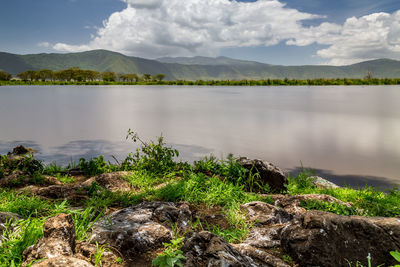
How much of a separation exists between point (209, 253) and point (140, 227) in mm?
1052

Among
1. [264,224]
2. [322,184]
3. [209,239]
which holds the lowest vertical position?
[322,184]

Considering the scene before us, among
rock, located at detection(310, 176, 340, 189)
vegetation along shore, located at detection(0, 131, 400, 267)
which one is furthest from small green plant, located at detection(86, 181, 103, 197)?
rock, located at detection(310, 176, 340, 189)

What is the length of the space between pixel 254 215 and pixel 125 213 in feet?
5.46

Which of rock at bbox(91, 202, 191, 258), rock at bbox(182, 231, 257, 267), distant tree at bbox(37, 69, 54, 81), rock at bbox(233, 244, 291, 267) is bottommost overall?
rock at bbox(233, 244, 291, 267)

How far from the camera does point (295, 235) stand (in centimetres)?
255

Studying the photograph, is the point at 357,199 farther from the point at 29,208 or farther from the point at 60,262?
the point at 29,208

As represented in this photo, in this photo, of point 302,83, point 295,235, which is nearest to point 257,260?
point 295,235

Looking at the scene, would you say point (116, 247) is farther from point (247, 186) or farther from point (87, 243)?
point (247, 186)

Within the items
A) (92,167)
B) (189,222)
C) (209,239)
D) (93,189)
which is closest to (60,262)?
(209,239)

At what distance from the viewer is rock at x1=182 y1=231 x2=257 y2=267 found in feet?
6.20

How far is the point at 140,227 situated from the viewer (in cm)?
275

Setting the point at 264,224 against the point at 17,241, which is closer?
the point at 17,241

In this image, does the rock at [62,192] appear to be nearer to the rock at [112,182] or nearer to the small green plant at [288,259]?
the rock at [112,182]

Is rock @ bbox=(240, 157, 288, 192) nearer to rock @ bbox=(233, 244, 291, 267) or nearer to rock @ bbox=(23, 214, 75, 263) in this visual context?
rock @ bbox=(233, 244, 291, 267)
